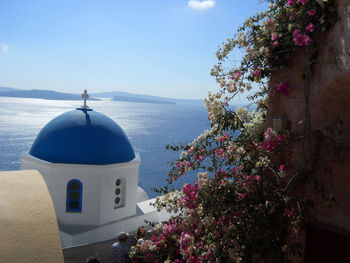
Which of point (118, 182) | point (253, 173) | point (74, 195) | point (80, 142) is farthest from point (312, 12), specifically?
point (74, 195)

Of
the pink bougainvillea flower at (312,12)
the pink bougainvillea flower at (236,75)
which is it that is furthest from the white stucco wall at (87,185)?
the pink bougainvillea flower at (312,12)

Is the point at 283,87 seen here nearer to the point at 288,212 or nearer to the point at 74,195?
the point at 288,212

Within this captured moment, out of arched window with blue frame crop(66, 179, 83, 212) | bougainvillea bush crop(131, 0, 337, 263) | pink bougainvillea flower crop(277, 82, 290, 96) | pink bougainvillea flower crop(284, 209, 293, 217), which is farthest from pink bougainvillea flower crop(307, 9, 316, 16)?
arched window with blue frame crop(66, 179, 83, 212)

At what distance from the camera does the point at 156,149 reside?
4903cm

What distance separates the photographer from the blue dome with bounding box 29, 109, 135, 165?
8742 mm

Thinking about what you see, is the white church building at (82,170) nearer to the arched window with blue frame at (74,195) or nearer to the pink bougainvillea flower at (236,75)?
the arched window with blue frame at (74,195)

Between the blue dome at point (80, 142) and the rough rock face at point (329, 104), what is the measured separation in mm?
6652

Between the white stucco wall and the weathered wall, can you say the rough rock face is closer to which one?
the weathered wall

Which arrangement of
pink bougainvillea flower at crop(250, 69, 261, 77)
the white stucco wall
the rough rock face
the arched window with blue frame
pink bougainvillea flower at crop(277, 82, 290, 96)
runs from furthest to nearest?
the arched window with blue frame → the white stucco wall → pink bougainvillea flower at crop(250, 69, 261, 77) → pink bougainvillea flower at crop(277, 82, 290, 96) → the rough rock face

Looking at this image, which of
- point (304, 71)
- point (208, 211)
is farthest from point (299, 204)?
point (304, 71)

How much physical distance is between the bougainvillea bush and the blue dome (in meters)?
5.57

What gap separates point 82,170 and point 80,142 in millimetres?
811

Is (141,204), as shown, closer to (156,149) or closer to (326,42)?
(326,42)

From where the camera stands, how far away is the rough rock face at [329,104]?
2.58m
